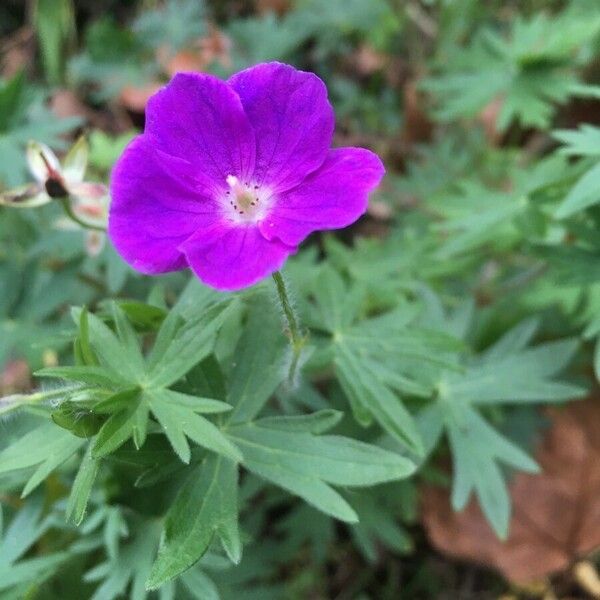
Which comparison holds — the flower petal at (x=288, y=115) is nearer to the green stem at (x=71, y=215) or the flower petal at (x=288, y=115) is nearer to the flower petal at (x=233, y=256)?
the flower petal at (x=233, y=256)

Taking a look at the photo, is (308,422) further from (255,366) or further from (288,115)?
(288,115)

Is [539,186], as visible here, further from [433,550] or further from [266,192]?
[433,550]

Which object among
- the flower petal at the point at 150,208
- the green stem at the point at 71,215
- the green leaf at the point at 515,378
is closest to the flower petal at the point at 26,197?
the green stem at the point at 71,215

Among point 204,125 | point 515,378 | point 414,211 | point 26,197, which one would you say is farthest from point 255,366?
point 414,211

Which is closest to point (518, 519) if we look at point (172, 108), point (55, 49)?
point (172, 108)

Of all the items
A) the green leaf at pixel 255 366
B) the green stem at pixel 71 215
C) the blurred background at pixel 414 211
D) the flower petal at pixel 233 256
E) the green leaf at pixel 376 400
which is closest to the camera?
the flower petal at pixel 233 256

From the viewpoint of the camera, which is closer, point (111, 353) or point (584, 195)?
point (111, 353)

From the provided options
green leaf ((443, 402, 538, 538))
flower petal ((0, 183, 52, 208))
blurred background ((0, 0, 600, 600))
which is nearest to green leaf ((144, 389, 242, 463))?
blurred background ((0, 0, 600, 600))
